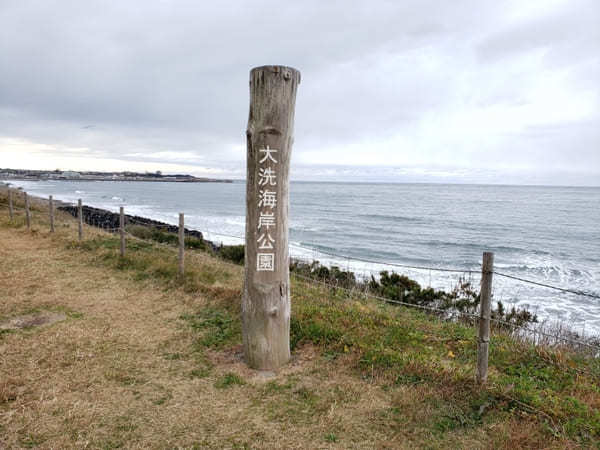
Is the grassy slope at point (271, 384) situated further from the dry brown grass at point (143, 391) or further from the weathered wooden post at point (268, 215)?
the weathered wooden post at point (268, 215)

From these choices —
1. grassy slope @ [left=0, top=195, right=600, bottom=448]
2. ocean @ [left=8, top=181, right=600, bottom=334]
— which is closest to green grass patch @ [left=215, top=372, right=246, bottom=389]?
grassy slope @ [left=0, top=195, right=600, bottom=448]

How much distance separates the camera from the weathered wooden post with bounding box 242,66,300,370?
152 inches

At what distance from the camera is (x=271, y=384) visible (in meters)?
3.80

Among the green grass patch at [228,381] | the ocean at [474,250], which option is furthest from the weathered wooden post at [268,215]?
the ocean at [474,250]

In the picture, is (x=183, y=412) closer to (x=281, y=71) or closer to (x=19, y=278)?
(x=281, y=71)

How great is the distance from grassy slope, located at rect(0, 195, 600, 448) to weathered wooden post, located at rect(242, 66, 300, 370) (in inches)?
14.8

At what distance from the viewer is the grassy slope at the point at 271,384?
3.00m

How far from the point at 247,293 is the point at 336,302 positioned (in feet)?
8.51

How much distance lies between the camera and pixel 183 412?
10.8ft

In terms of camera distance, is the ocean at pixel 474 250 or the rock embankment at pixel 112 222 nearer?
the ocean at pixel 474 250

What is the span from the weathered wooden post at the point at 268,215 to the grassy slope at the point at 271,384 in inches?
14.8

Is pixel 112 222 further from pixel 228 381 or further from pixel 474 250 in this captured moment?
pixel 228 381

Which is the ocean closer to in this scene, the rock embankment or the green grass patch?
the rock embankment

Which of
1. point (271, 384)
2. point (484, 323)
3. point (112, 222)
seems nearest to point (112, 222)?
point (112, 222)
